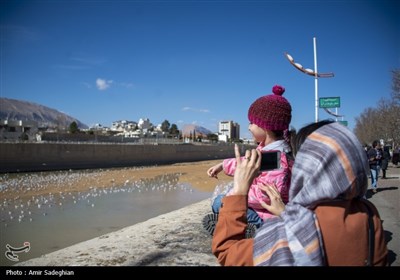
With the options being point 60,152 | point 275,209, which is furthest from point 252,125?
point 60,152

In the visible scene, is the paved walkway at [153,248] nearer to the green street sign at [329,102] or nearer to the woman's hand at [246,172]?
the woman's hand at [246,172]

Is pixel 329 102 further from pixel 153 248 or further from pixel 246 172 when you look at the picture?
pixel 246 172

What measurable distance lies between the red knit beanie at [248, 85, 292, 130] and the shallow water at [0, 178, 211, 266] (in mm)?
4946

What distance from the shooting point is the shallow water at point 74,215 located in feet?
22.5

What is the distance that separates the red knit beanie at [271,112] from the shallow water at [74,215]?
4.95 meters

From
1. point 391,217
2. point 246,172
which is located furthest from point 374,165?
point 246,172

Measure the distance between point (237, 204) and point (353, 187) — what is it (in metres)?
0.48

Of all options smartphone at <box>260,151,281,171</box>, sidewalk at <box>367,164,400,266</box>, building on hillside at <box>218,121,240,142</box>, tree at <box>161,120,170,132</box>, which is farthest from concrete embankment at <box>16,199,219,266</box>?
tree at <box>161,120,170,132</box>

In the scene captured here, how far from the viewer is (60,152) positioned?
29.6 m

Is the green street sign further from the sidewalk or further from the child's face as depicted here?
the child's face

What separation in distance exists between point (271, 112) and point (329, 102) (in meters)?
12.2

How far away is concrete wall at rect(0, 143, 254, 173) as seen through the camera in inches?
980

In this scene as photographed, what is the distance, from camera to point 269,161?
158cm
